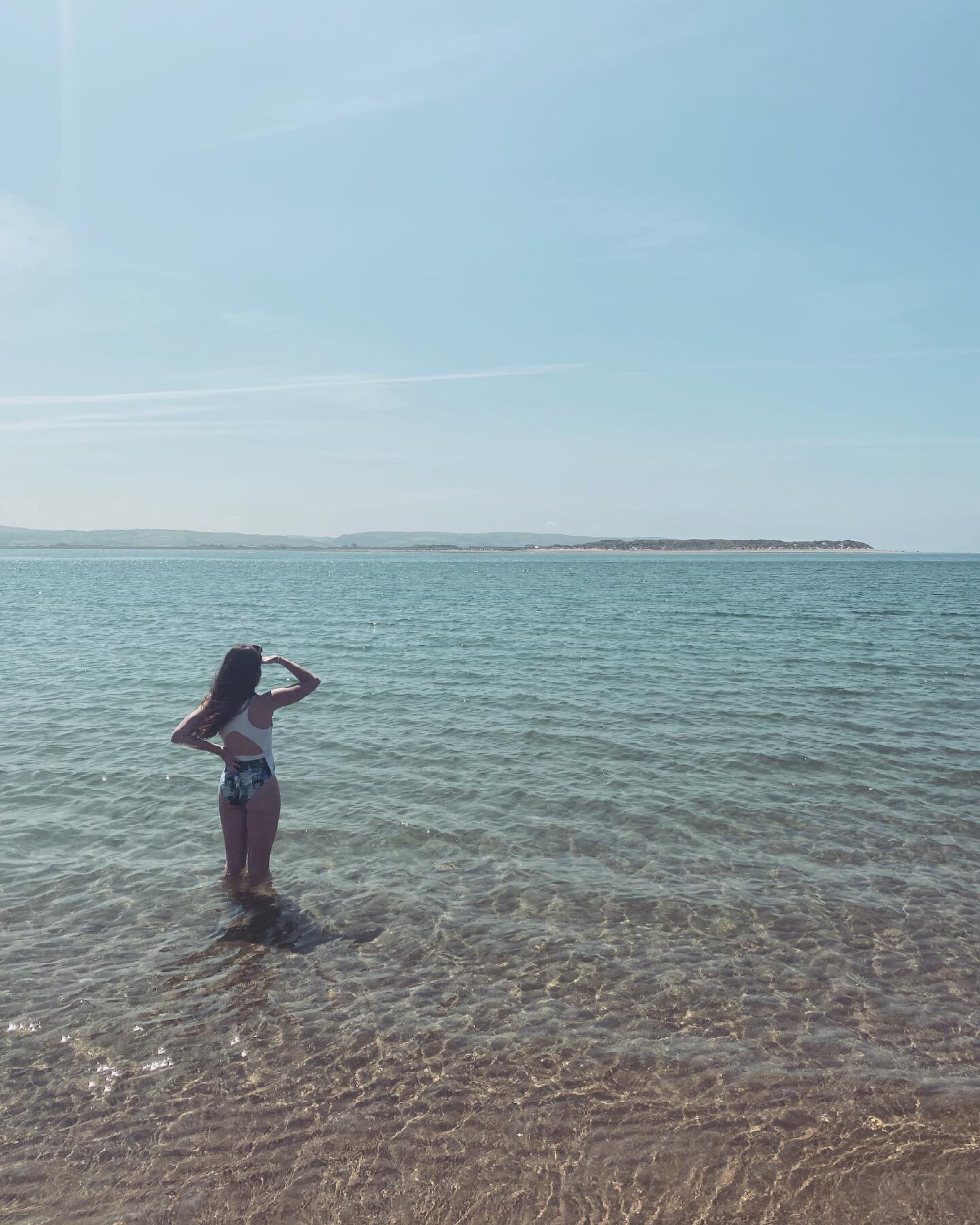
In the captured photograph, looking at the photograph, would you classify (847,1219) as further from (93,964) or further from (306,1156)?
(93,964)

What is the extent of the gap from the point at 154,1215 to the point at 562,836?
718 cm

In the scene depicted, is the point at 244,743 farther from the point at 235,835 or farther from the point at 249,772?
the point at 235,835

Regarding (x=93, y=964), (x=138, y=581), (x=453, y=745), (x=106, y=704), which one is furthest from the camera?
(x=138, y=581)

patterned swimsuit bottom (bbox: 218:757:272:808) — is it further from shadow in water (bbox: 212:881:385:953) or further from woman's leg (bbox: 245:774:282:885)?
shadow in water (bbox: 212:881:385:953)

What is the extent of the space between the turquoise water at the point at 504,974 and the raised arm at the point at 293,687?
243cm

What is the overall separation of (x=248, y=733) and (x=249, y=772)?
0.52m

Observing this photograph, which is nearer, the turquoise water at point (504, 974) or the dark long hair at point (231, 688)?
the turquoise water at point (504, 974)

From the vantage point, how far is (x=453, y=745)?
1633 cm

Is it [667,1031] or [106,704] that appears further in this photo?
[106,704]

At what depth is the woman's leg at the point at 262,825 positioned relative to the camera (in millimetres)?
9258

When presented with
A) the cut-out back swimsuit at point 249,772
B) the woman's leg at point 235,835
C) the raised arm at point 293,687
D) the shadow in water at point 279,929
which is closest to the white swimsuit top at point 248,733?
the cut-out back swimsuit at point 249,772

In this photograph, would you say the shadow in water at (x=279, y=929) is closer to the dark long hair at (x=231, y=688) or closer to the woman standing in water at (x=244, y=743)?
the woman standing in water at (x=244, y=743)

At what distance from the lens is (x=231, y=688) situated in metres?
8.80

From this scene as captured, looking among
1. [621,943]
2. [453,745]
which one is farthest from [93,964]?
[453,745]
